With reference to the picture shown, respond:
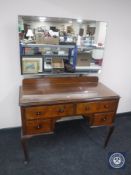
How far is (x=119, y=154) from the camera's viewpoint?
196 centimetres

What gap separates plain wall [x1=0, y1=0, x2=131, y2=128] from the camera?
5.42ft

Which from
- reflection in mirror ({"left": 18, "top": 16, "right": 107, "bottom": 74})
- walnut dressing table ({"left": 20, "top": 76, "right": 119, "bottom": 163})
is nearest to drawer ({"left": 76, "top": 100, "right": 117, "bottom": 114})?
walnut dressing table ({"left": 20, "top": 76, "right": 119, "bottom": 163})

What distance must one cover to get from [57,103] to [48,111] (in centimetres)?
12

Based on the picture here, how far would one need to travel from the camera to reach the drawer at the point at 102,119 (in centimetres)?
176

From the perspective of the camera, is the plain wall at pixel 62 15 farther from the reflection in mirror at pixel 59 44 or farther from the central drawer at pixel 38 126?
the central drawer at pixel 38 126

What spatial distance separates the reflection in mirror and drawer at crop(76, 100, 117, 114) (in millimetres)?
506

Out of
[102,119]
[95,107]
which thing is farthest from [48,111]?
[102,119]

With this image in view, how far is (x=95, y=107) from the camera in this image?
1.69 m

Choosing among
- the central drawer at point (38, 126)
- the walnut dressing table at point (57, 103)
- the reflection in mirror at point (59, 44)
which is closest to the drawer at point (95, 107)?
the walnut dressing table at point (57, 103)

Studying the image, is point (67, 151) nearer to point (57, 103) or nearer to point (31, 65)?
point (57, 103)

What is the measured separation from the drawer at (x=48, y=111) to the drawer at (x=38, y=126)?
59 mm

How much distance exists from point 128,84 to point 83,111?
122 centimetres

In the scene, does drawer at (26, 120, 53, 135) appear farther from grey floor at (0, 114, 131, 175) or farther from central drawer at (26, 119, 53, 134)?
grey floor at (0, 114, 131, 175)

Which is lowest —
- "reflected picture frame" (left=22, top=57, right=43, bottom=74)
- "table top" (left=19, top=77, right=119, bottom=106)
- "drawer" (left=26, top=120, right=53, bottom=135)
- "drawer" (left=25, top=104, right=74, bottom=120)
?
"drawer" (left=26, top=120, right=53, bottom=135)
